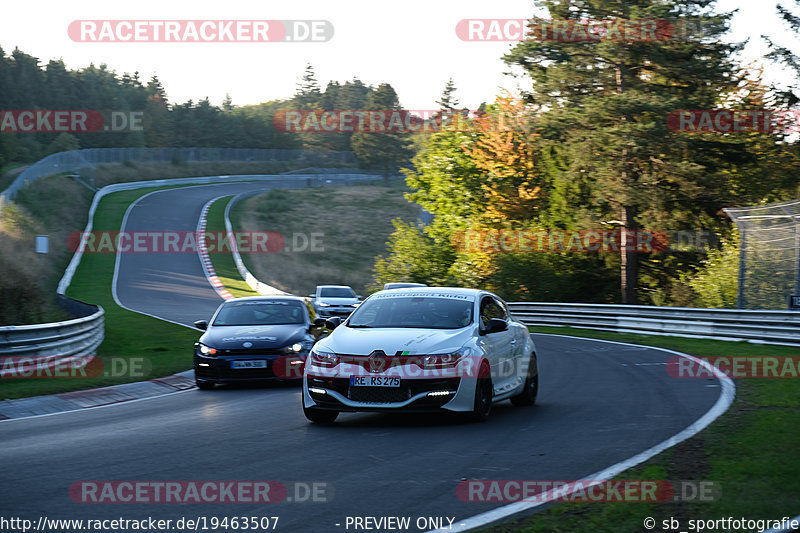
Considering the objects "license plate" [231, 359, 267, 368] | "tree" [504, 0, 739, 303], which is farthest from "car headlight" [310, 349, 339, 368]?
"tree" [504, 0, 739, 303]

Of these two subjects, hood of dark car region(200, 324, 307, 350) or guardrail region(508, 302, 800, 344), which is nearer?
hood of dark car region(200, 324, 307, 350)

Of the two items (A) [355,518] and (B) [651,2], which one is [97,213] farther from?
(A) [355,518]

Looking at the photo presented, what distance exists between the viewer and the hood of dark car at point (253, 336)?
1507 cm

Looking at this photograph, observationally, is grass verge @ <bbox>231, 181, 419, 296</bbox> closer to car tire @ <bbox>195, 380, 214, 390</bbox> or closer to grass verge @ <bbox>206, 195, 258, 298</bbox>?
grass verge @ <bbox>206, 195, 258, 298</bbox>

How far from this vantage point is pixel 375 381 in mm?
9805

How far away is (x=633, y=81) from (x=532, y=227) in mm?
8680

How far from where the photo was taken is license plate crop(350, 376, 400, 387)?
32.1 ft

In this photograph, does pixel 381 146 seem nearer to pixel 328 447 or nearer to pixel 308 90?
pixel 308 90

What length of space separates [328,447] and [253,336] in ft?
22.1

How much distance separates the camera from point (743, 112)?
41375 millimetres

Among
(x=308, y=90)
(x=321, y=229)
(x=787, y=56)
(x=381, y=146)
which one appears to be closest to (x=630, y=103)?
(x=787, y=56)

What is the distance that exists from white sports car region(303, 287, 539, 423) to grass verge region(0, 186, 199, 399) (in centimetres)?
557

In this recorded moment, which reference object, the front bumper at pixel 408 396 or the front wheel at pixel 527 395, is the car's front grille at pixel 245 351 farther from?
the front bumper at pixel 408 396

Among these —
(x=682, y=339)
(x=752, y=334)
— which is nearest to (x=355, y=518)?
(x=752, y=334)
